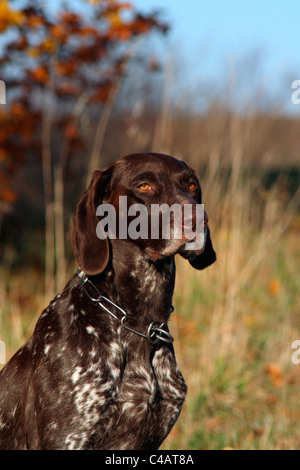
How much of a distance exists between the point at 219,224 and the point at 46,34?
327 cm

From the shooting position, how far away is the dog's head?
2797 millimetres

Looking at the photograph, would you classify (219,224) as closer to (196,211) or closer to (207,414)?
(207,414)

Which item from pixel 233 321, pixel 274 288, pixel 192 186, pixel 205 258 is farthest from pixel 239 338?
pixel 192 186

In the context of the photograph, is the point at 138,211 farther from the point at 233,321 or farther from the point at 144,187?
the point at 233,321

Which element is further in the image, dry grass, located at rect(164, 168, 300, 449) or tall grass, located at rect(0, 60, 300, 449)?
tall grass, located at rect(0, 60, 300, 449)

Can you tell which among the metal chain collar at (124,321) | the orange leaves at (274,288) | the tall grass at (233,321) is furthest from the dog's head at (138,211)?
the orange leaves at (274,288)

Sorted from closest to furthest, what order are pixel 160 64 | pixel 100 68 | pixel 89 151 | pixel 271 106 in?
pixel 271 106
pixel 100 68
pixel 160 64
pixel 89 151

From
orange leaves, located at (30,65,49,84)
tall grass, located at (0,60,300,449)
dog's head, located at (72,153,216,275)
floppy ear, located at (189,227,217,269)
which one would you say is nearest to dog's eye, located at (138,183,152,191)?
dog's head, located at (72,153,216,275)

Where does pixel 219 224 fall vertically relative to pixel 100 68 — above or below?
below

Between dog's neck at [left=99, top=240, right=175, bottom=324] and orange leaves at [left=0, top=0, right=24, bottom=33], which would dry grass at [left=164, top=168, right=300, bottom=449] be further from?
orange leaves at [left=0, top=0, right=24, bottom=33]
